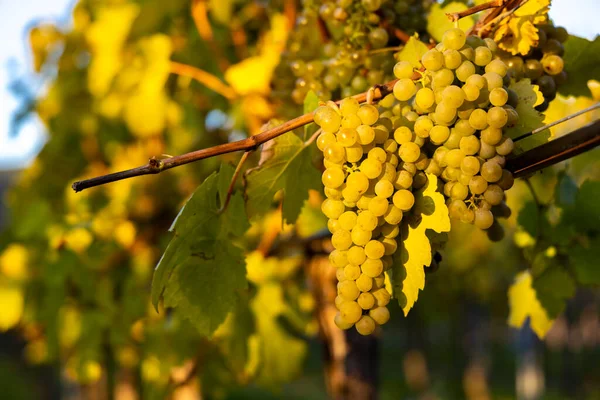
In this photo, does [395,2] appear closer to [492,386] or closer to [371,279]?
[371,279]

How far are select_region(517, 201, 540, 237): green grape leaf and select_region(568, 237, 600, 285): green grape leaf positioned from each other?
3.0 inches

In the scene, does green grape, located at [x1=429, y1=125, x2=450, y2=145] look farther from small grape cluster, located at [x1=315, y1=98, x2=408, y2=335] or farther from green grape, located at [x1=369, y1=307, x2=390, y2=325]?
green grape, located at [x1=369, y1=307, x2=390, y2=325]

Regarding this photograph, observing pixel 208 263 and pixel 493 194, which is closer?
pixel 493 194

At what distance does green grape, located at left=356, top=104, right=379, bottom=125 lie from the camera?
75cm

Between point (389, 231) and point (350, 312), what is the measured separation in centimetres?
12

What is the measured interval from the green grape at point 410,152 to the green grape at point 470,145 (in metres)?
0.05

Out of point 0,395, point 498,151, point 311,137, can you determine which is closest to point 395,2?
point 311,137

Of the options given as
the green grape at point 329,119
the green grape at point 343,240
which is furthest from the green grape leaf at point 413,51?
the green grape at point 343,240

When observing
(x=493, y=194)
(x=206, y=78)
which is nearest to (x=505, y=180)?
(x=493, y=194)

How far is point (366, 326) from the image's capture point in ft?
2.43

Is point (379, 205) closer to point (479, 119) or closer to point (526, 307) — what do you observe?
point (479, 119)

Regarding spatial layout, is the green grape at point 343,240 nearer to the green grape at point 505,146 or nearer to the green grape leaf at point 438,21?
the green grape at point 505,146

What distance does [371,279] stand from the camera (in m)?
0.75

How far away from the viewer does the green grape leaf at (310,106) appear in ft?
3.11
